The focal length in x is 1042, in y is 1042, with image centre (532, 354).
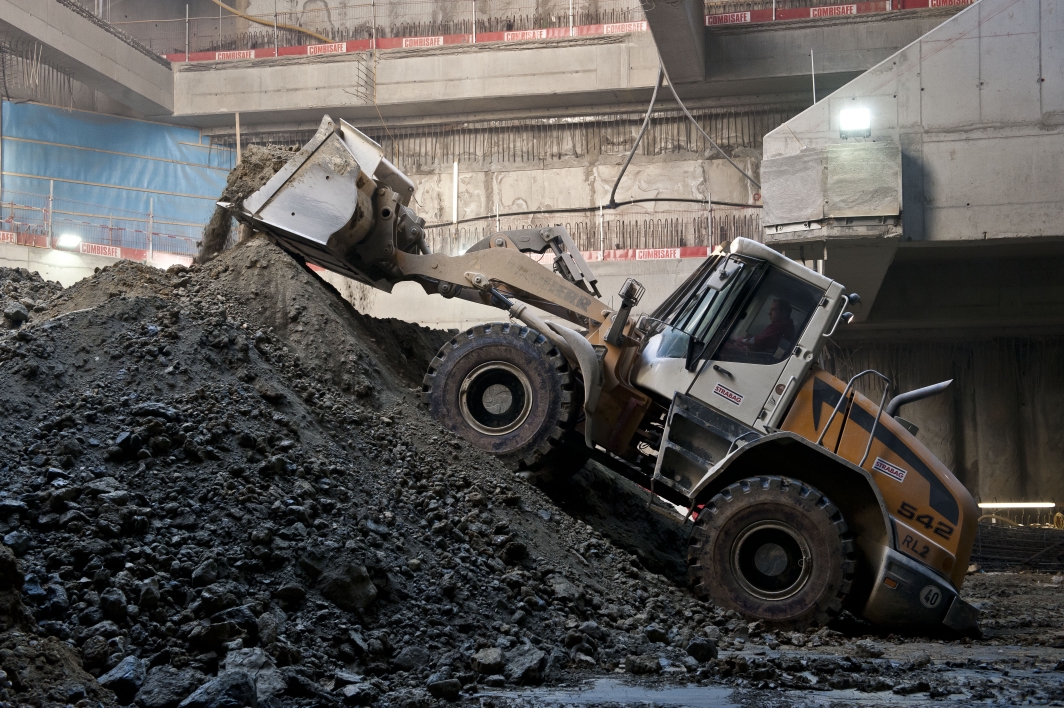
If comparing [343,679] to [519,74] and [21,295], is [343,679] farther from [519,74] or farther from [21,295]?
[519,74]

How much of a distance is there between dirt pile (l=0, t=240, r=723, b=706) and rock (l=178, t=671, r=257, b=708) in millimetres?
29

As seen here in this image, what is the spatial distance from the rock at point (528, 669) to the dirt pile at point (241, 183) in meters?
5.95

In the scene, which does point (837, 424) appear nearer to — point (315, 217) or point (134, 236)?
point (315, 217)

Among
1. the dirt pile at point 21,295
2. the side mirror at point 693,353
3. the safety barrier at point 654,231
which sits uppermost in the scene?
the safety barrier at point 654,231

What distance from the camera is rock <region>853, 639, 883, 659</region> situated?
6.06 m

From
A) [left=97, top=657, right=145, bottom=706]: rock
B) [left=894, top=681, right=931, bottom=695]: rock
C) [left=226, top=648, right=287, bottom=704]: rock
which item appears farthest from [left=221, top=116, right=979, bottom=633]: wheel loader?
[left=97, top=657, right=145, bottom=706]: rock

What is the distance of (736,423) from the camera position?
771cm

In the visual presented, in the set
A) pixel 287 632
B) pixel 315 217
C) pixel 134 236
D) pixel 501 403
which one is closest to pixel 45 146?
pixel 134 236

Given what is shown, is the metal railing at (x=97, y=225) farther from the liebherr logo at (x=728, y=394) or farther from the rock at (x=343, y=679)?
the rock at (x=343, y=679)

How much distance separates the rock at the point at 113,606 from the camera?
14.8 feet

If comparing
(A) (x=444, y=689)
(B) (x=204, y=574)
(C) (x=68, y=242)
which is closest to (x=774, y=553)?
(A) (x=444, y=689)

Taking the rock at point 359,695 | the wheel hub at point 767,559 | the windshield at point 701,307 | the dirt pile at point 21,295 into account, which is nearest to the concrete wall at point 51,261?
the dirt pile at point 21,295

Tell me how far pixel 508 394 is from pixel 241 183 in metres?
3.52

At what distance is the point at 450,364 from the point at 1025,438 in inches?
511
